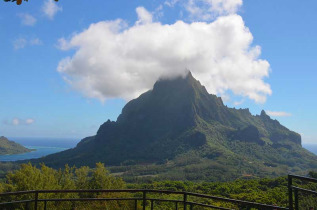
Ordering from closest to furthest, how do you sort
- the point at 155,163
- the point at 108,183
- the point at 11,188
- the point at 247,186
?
the point at 11,188 < the point at 108,183 < the point at 247,186 < the point at 155,163

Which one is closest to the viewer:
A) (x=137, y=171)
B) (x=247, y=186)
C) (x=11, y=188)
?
(x=11, y=188)

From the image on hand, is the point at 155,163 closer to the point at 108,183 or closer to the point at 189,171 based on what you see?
the point at 189,171

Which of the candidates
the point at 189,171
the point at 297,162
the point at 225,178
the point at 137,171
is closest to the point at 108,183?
the point at 225,178

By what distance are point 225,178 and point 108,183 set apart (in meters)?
103

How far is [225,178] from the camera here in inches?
5167

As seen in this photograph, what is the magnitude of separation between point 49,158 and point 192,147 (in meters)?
97.7

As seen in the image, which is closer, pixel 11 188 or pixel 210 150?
pixel 11 188

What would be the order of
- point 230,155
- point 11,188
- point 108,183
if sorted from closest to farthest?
1. point 11,188
2. point 108,183
3. point 230,155

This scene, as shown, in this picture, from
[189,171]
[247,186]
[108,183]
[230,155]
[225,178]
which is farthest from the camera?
[230,155]

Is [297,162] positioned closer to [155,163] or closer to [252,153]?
[252,153]

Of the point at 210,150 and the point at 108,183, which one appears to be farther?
the point at 210,150

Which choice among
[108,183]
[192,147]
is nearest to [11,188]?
[108,183]

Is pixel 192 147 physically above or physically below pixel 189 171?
above

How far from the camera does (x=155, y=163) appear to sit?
18750 cm
